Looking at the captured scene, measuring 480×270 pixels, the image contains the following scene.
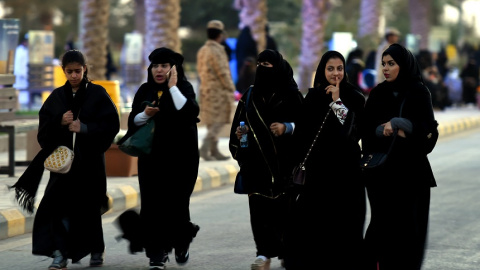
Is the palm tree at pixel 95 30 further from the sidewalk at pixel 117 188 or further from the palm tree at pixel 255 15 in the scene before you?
the palm tree at pixel 255 15

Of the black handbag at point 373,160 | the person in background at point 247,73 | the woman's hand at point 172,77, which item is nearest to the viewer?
the black handbag at point 373,160

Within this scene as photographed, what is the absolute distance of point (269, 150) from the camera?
7621mm

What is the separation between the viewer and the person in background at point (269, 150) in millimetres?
7559

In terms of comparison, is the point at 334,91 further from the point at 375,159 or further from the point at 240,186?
the point at 240,186

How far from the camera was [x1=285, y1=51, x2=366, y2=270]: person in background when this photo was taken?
708cm

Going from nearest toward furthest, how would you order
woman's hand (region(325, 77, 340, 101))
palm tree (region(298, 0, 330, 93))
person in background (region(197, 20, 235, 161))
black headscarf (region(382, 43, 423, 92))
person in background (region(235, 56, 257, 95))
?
black headscarf (region(382, 43, 423, 92)) < woman's hand (region(325, 77, 340, 101)) < person in background (region(197, 20, 235, 161)) < person in background (region(235, 56, 257, 95)) < palm tree (region(298, 0, 330, 93))

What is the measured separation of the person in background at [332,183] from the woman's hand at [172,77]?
102 cm

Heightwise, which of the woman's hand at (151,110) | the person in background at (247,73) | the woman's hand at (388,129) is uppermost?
the woman's hand at (388,129)

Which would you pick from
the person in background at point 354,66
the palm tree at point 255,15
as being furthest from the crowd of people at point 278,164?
the palm tree at point 255,15

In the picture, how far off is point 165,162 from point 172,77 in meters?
0.58

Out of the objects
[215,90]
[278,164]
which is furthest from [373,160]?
[215,90]

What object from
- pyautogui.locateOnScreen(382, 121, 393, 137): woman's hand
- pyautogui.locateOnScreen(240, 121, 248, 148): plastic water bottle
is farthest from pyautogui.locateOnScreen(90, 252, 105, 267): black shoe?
pyautogui.locateOnScreen(382, 121, 393, 137): woman's hand

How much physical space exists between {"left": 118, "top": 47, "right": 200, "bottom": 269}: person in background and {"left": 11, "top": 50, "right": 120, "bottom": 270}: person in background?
0.23 meters

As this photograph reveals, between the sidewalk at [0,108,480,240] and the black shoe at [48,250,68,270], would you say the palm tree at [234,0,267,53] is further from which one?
the black shoe at [48,250,68,270]
